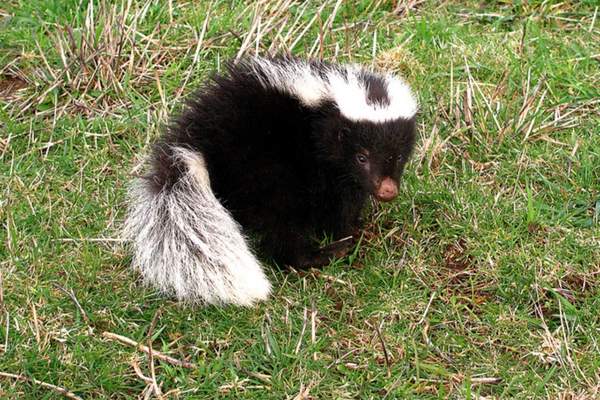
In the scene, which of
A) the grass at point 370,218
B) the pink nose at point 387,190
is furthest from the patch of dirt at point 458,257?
the pink nose at point 387,190

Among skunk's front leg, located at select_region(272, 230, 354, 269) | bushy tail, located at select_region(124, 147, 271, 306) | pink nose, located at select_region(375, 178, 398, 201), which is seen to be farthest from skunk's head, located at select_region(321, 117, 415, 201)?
bushy tail, located at select_region(124, 147, 271, 306)

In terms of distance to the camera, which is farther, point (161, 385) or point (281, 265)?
point (281, 265)

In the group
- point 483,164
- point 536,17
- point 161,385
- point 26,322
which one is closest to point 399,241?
point 483,164

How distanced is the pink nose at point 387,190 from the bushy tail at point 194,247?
2.27 feet

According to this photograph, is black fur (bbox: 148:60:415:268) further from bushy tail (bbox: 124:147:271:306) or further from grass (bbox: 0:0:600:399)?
grass (bbox: 0:0:600:399)

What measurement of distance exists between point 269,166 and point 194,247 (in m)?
0.56

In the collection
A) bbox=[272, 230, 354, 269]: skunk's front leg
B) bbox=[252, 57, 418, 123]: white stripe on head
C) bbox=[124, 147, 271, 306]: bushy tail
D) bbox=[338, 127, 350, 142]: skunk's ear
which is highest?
bbox=[252, 57, 418, 123]: white stripe on head

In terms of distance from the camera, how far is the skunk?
4844mm

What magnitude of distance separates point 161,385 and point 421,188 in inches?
76.0

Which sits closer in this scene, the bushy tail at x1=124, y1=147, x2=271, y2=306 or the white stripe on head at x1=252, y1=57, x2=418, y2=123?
the bushy tail at x1=124, y1=147, x2=271, y2=306

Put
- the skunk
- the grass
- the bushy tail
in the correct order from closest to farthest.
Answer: the grass
the bushy tail
the skunk

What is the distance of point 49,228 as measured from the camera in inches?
209

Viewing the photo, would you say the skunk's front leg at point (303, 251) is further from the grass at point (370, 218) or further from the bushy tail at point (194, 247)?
the bushy tail at point (194, 247)

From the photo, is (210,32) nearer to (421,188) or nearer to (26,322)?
(421,188)
